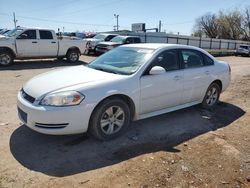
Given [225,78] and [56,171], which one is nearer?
[56,171]

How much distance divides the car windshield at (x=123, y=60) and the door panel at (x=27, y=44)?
28.8ft

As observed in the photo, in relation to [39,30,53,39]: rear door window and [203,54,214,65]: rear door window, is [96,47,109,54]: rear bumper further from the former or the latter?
[203,54,214,65]: rear door window

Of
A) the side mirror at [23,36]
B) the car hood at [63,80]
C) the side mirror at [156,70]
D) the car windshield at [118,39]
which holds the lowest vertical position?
the car hood at [63,80]

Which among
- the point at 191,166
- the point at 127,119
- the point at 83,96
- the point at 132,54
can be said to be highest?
the point at 132,54

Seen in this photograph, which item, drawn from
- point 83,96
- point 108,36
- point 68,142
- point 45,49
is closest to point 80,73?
point 83,96

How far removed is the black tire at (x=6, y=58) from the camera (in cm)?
1297

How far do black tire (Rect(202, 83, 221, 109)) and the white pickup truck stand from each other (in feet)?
32.1

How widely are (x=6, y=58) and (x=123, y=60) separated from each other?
947cm

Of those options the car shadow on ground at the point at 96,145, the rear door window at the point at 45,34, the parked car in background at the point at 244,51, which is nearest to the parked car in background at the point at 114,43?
the rear door window at the point at 45,34

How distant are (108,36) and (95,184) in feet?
67.0

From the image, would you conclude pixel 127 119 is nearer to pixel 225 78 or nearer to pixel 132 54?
pixel 132 54

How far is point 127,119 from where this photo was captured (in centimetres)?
485

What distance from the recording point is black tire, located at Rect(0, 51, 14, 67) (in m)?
13.0

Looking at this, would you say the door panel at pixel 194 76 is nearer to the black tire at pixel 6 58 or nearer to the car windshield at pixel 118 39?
the black tire at pixel 6 58
